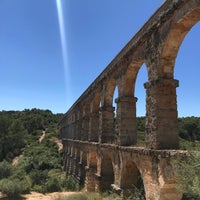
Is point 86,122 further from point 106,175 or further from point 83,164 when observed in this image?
point 106,175

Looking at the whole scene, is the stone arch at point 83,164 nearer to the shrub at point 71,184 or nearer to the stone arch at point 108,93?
the shrub at point 71,184

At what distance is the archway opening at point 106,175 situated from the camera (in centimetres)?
1250

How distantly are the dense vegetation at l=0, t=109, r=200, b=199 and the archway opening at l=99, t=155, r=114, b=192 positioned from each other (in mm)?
1864

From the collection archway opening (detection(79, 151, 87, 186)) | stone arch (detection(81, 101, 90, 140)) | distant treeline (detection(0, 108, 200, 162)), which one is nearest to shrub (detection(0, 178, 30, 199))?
archway opening (detection(79, 151, 87, 186))

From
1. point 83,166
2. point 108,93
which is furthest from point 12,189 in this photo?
point 108,93

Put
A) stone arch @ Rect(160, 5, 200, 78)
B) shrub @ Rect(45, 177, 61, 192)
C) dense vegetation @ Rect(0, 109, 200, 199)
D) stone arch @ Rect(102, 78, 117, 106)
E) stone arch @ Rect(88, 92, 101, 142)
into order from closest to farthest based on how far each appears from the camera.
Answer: stone arch @ Rect(160, 5, 200, 78) < stone arch @ Rect(102, 78, 117, 106) < stone arch @ Rect(88, 92, 101, 142) < dense vegetation @ Rect(0, 109, 200, 199) < shrub @ Rect(45, 177, 61, 192)

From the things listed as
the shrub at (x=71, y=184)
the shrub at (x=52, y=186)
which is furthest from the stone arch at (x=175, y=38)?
the shrub at (x=52, y=186)

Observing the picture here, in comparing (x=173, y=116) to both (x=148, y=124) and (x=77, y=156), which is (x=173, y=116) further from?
(x=77, y=156)

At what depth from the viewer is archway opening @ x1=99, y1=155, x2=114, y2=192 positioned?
492 inches

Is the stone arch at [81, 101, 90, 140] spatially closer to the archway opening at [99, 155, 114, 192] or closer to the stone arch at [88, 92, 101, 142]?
the stone arch at [88, 92, 101, 142]

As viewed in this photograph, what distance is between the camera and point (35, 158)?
96.9 ft

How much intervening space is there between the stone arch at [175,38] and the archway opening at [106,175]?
6.33 m

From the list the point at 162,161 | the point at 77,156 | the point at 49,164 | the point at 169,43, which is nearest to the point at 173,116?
the point at 162,161

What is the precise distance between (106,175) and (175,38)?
25.4 ft
